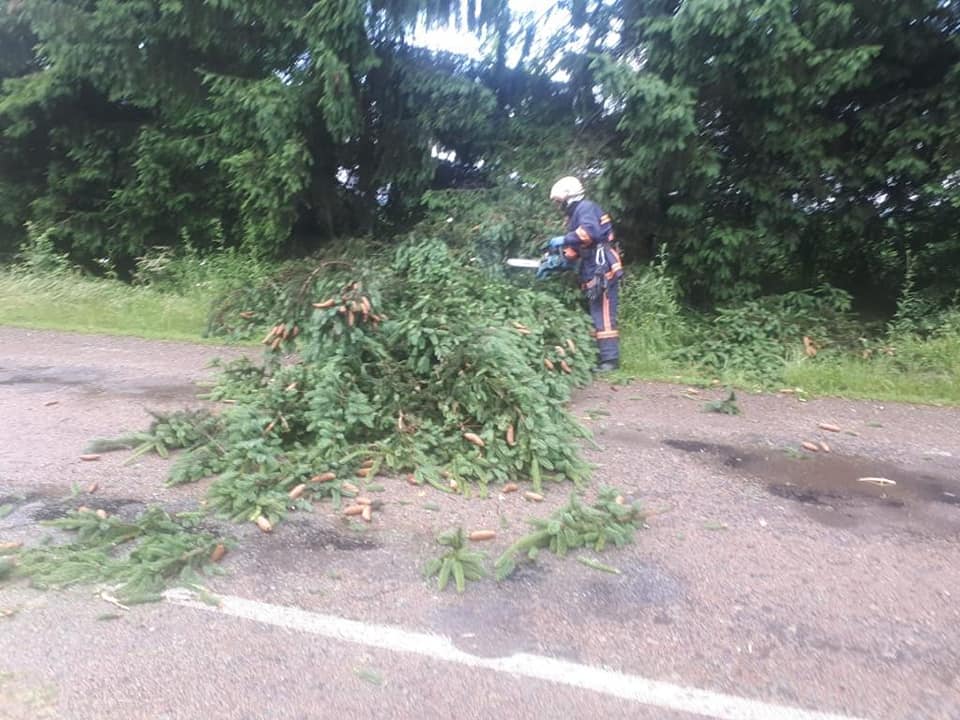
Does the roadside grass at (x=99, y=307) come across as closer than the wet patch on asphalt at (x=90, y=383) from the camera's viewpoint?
No

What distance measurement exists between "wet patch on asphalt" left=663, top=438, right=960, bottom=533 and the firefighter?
224 cm

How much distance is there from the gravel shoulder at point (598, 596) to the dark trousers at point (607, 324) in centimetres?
211

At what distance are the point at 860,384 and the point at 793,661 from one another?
203 inches

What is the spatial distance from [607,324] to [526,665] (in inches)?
211

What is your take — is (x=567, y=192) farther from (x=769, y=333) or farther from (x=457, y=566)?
(x=457, y=566)

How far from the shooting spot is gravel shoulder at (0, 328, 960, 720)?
117 inches

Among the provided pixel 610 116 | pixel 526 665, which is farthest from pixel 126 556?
pixel 610 116

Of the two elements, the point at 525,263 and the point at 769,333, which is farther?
the point at 769,333

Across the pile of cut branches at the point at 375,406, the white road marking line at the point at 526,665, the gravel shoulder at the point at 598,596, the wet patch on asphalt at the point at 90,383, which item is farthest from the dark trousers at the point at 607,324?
the white road marking line at the point at 526,665

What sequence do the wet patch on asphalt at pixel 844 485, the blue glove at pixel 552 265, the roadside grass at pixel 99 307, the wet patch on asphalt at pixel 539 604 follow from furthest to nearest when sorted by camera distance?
1. the roadside grass at pixel 99 307
2. the blue glove at pixel 552 265
3. the wet patch on asphalt at pixel 844 485
4. the wet patch on asphalt at pixel 539 604

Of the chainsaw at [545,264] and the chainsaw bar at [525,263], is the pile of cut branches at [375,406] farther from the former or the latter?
the chainsaw bar at [525,263]

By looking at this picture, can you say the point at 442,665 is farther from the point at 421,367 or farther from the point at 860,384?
the point at 860,384

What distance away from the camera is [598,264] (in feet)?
26.6

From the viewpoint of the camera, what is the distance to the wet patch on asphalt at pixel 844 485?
182 inches
